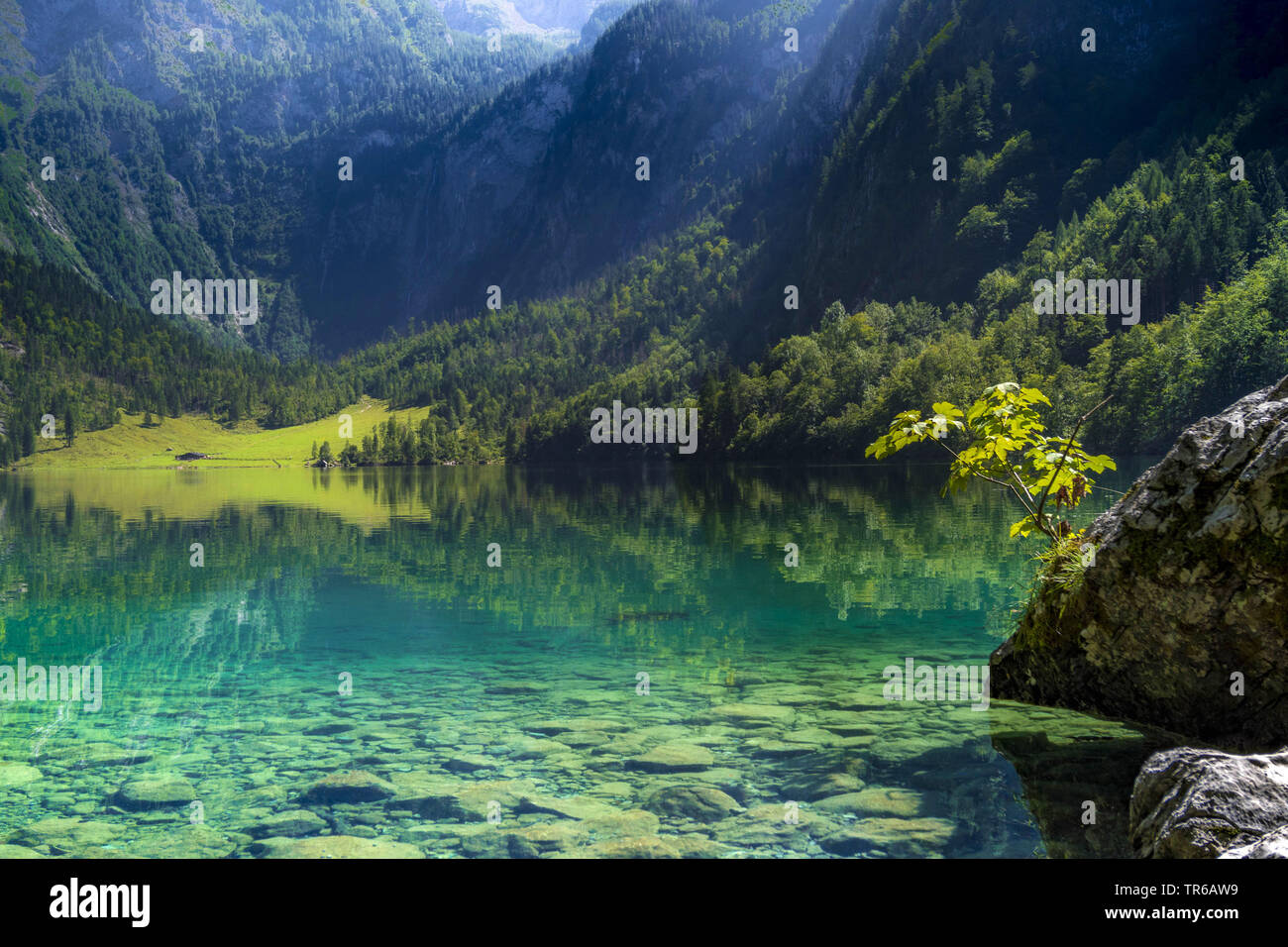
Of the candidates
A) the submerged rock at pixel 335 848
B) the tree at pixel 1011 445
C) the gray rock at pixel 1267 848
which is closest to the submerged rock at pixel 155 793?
the submerged rock at pixel 335 848

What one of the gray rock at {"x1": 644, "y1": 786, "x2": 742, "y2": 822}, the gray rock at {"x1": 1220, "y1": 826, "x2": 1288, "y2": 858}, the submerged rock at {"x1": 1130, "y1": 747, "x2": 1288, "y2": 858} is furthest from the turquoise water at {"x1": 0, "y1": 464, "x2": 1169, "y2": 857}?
the gray rock at {"x1": 1220, "y1": 826, "x2": 1288, "y2": 858}

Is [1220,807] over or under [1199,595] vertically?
under

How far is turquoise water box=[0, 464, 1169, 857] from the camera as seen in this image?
11.1 m

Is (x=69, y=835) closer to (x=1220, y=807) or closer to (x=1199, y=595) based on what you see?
(x=1220, y=807)

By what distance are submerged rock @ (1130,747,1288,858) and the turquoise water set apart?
196 cm

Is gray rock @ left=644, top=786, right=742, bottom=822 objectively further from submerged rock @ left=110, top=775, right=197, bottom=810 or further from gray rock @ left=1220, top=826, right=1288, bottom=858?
submerged rock @ left=110, top=775, right=197, bottom=810

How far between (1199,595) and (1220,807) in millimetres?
4972

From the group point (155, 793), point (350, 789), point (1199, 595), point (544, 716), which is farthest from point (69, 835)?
point (1199, 595)

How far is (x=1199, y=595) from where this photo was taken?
11.6 metres

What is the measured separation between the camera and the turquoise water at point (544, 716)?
11.1m

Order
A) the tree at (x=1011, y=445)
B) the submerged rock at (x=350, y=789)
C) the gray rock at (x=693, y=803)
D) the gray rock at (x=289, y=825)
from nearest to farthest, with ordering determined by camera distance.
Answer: the gray rock at (x=289, y=825) < the gray rock at (x=693, y=803) < the submerged rock at (x=350, y=789) < the tree at (x=1011, y=445)

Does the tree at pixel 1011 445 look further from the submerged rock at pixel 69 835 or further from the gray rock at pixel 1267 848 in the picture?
the submerged rock at pixel 69 835

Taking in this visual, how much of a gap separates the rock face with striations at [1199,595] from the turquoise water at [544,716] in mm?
1032
